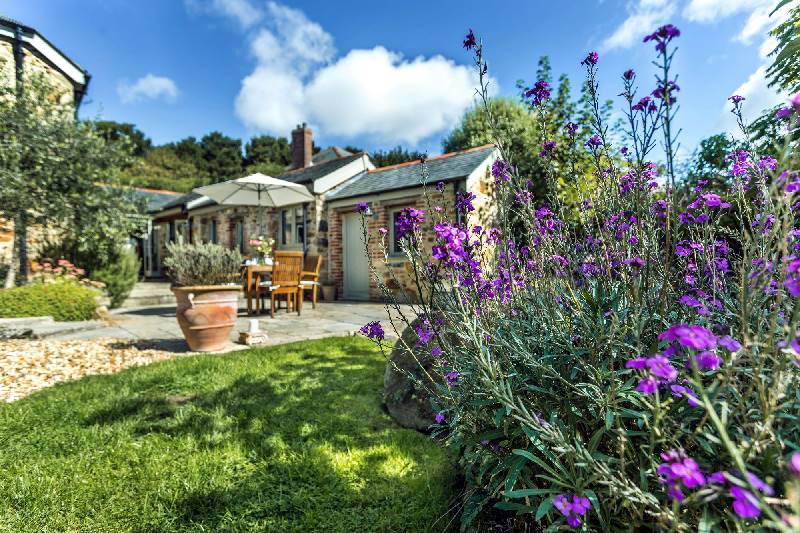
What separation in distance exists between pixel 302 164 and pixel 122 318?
1129 cm

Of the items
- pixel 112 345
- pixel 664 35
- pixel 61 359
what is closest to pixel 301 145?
pixel 112 345

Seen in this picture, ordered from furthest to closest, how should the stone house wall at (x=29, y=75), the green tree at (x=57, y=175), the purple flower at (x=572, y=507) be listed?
the stone house wall at (x=29, y=75) → the green tree at (x=57, y=175) → the purple flower at (x=572, y=507)

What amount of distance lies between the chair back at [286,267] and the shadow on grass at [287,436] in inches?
154

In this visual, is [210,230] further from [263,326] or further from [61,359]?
[61,359]

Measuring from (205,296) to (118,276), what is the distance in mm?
6148

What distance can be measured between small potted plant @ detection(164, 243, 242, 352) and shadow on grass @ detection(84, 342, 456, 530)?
0.95 m

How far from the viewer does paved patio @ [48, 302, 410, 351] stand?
564cm

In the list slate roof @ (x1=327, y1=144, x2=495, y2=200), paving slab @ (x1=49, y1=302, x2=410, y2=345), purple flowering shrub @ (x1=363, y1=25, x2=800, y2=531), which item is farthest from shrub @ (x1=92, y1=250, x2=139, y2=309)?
purple flowering shrub @ (x1=363, y1=25, x2=800, y2=531)

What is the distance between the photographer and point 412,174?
1106cm

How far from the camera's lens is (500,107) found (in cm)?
1964

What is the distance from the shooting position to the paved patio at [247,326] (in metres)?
5.64

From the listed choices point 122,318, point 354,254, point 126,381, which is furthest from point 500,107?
point 126,381

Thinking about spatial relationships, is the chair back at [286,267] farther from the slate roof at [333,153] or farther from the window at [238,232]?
the slate roof at [333,153]

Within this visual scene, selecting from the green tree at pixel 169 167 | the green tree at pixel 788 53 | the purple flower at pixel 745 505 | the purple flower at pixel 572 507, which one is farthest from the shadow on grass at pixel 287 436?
the green tree at pixel 169 167
